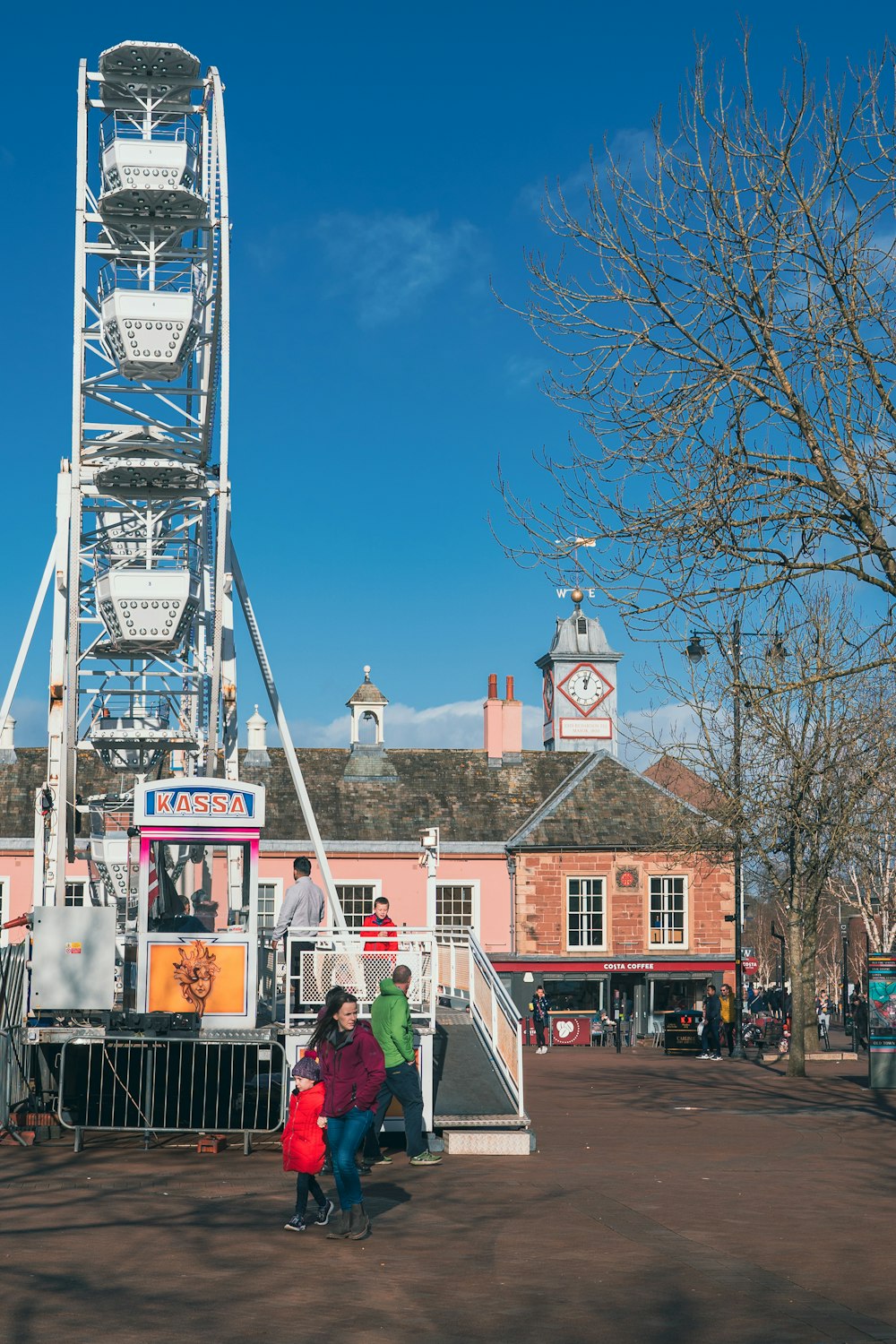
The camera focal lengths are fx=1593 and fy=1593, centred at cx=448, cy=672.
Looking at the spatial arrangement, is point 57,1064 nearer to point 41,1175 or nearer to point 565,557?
point 41,1175

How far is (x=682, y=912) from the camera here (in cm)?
4597

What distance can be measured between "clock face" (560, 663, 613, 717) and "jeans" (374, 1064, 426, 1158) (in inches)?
2209

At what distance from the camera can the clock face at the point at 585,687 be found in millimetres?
70562

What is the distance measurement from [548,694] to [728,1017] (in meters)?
37.2

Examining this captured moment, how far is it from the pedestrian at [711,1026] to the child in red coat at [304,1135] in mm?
22570

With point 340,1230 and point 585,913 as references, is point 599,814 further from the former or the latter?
point 340,1230

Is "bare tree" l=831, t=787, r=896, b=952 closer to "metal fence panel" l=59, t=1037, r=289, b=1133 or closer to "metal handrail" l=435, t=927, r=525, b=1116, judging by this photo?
"metal handrail" l=435, t=927, r=525, b=1116

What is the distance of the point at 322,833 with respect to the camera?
46156mm

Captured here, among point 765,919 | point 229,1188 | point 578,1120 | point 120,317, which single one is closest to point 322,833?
point 120,317

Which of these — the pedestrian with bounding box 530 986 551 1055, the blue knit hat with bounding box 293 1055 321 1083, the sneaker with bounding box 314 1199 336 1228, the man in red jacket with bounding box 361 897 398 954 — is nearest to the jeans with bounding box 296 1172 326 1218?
the sneaker with bounding box 314 1199 336 1228

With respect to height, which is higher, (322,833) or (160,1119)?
(322,833)

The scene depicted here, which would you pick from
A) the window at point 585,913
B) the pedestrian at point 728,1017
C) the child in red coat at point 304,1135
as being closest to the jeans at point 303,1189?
the child in red coat at point 304,1135

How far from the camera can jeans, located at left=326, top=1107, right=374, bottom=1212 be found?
1065cm

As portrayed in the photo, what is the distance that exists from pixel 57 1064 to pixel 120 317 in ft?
38.6
